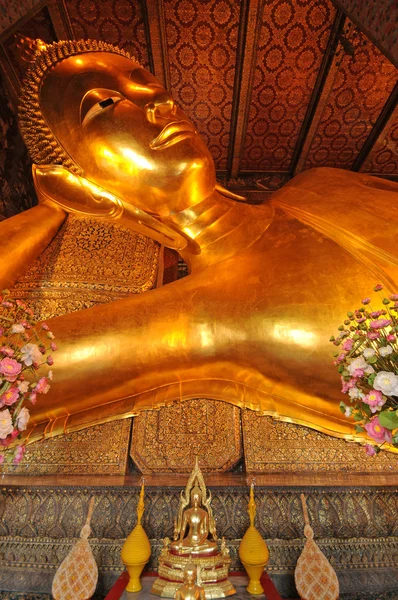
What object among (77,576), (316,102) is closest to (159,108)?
(316,102)

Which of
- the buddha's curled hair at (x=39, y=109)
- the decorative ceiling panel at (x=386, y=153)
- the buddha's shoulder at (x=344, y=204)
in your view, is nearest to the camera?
the buddha's shoulder at (x=344, y=204)

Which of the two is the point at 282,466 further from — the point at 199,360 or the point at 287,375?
the point at 199,360

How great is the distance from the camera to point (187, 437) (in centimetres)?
185

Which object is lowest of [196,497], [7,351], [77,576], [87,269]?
[77,576]

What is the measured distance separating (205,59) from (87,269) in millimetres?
1763

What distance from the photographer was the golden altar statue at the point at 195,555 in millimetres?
1220

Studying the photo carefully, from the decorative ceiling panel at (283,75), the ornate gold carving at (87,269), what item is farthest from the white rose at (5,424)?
the decorative ceiling panel at (283,75)

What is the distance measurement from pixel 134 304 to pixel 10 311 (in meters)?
0.52

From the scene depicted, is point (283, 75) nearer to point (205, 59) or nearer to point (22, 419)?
point (205, 59)

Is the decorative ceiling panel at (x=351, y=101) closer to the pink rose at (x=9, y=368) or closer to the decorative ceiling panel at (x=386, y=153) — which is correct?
the decorative ceiling panel at (x=386, y=153)

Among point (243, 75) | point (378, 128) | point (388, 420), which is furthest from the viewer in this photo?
point (378, 128)

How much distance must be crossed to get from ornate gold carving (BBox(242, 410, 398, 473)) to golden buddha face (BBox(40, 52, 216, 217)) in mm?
1263

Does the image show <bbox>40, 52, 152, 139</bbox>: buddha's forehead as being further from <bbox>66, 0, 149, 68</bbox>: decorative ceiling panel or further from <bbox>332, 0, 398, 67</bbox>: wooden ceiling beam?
<bbox>332, 0, 398, 67</bbox>: wooden ceiling beam

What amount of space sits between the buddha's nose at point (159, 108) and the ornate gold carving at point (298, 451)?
5.42 feet
